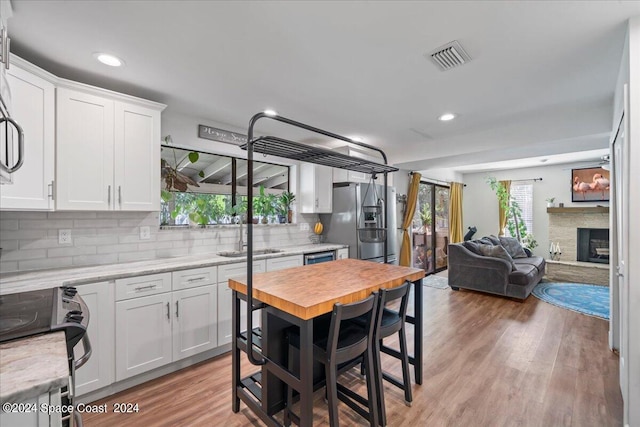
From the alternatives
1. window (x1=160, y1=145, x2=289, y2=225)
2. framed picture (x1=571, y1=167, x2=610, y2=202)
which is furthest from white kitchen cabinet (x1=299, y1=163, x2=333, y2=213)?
framed picture (x1=571, y1=167, x2=610, y2=202)

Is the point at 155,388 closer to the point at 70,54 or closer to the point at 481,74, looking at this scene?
the point at 70,54

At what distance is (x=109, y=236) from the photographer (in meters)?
2.64

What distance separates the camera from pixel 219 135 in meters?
3.40

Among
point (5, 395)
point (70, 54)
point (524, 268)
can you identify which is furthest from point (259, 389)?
point (524, 268)

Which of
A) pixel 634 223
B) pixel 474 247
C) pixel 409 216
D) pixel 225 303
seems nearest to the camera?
pixel 634 223

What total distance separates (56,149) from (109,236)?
0.85 m

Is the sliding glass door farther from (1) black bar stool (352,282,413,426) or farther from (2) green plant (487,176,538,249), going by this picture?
(1) black bar stool (352,282,413,426)

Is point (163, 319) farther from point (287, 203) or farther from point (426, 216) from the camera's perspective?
point (426, 216)

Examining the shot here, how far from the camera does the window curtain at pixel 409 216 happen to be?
5547mm

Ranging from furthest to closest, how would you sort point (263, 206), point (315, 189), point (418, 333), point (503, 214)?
1. point (503, 214)
2. point (315, 189)
3. point (263, 206)
4. point (418, 333)

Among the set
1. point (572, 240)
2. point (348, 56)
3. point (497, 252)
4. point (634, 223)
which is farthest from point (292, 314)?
point (572, 240)

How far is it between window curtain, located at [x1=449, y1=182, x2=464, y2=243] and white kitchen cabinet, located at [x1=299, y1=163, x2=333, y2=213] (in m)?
4.32

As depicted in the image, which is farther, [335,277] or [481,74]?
[481,74]

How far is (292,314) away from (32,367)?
991mm
